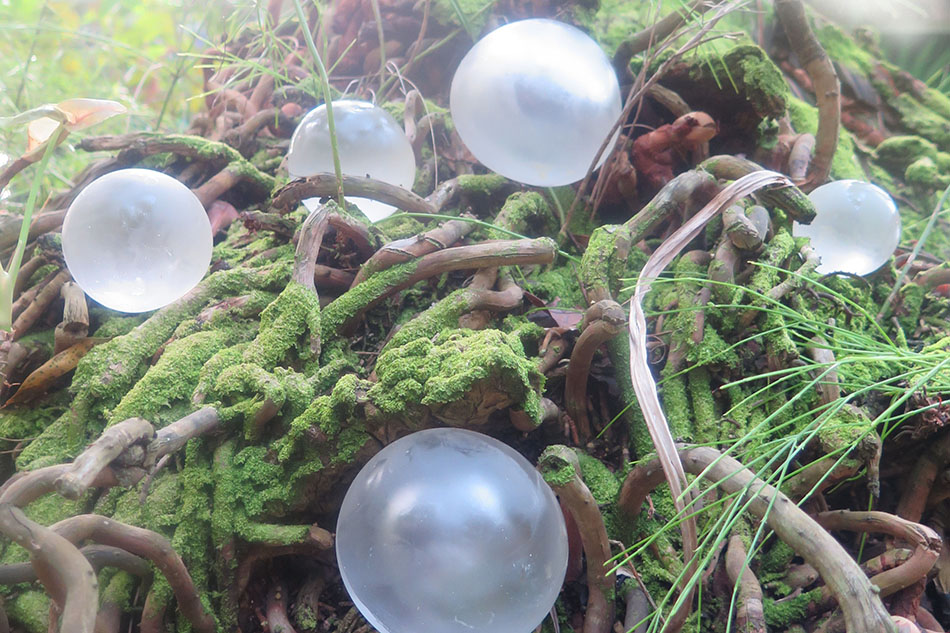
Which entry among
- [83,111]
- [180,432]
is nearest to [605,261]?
[180,432]

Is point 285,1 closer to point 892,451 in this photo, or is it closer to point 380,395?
point 380,395

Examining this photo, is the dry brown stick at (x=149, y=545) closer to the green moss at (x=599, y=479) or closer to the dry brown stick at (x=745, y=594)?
the green moss at (x=599, y=479)

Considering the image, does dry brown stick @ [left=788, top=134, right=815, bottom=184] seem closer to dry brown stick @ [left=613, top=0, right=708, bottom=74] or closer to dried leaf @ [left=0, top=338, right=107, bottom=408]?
dry brown stick @ [left=613, top=0, right=708, bottom=74]

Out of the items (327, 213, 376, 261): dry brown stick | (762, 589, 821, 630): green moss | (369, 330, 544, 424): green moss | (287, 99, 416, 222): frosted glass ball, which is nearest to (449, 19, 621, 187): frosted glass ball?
(287, 99, 416, 222): frosted glass ball

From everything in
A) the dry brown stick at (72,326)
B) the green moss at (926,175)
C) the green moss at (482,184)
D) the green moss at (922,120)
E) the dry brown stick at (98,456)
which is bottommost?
the dry brown stick at (72,326)

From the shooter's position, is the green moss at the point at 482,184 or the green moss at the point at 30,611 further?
the green moss at the point at 482,184

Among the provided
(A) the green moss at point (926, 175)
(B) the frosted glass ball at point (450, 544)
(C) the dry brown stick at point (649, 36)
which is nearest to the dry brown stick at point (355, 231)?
(B) the frosted glass ball at point (450, 544)

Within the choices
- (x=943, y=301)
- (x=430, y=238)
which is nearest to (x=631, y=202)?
(x=430, y=238)
